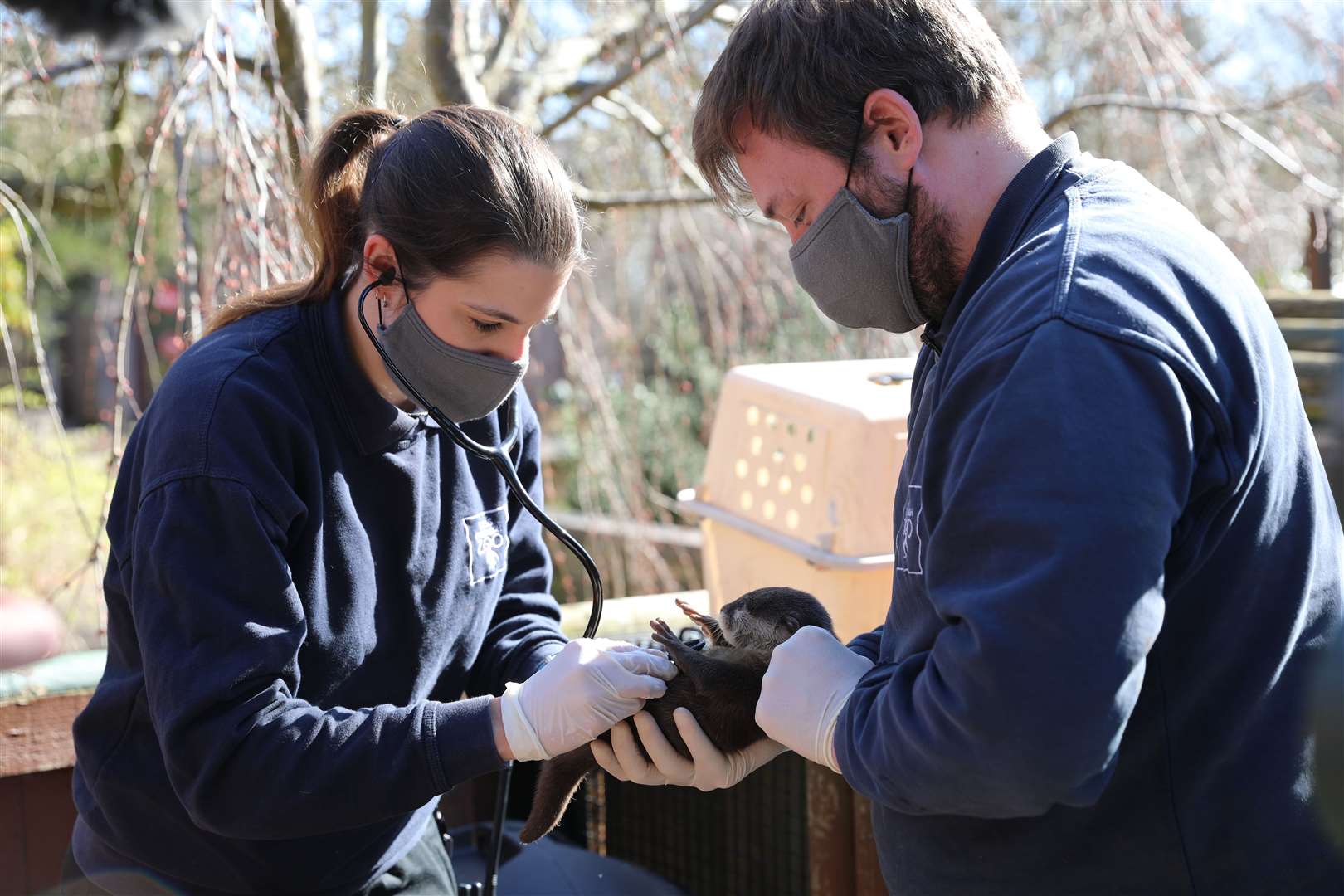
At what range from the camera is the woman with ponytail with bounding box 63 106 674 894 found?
1.68 metres

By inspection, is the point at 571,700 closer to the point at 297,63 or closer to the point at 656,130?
the point at 297,63

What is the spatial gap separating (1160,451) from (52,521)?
21.9 ft

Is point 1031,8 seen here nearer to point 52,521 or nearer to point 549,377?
point 549,377

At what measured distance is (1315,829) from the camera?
135cm

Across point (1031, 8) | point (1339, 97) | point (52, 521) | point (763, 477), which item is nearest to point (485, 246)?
point (763, 477)

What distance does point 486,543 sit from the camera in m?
2.22

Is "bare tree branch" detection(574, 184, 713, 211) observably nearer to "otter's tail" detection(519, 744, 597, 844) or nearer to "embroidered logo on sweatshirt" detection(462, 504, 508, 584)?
"embroidered logo on sweatshirt" detection(462, 504, 508, 584)

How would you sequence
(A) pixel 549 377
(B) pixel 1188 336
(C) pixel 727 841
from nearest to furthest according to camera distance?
(B) pixel 1188 336
(C) pixel 727 841
(A) pixel 549 377

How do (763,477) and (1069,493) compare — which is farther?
(763,477)

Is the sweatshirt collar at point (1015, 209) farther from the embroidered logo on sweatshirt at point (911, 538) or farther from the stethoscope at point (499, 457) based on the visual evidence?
the stethoscope at point (499, 457)

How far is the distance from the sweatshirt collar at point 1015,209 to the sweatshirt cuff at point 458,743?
3.30 ft

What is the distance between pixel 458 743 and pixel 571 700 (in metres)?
0.20

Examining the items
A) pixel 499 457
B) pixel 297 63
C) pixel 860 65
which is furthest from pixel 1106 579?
pixel 297 63

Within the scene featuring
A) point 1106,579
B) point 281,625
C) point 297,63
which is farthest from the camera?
point 297,63
